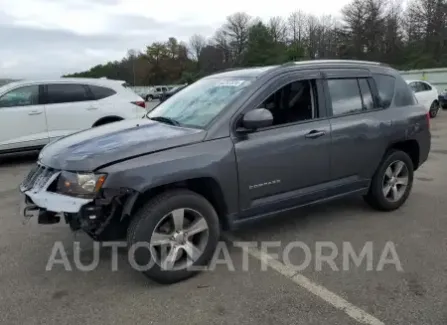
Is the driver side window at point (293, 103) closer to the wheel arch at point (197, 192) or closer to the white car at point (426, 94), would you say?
the wheel arch at point (197, 192)

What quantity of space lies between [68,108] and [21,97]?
90 centimetres

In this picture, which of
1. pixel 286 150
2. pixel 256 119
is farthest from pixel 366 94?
pixel 256 119

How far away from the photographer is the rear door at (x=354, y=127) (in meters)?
4.54

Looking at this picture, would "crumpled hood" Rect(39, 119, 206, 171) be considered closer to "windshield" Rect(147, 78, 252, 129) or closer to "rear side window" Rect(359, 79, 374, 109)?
"windshield" Rect(147, 78, 252, 129)

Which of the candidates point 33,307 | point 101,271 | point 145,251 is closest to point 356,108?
point 145,251

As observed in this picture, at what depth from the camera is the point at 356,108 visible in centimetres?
477

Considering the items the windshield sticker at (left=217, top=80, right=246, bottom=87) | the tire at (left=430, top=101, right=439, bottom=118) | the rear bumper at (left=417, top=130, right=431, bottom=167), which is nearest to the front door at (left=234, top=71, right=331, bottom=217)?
the windshield sticker at (left=217, top=80, right=246, bottom=87)

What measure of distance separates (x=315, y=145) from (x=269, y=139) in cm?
59

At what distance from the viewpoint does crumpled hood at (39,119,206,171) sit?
335 cm

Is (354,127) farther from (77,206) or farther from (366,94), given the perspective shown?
(77,206)

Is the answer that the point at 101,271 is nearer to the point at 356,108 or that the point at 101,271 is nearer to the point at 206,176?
the point at 206,176

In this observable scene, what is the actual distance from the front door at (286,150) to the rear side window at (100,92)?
6.07 metres

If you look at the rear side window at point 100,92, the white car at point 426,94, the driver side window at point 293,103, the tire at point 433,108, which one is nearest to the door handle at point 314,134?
the driver side window at point 293,103

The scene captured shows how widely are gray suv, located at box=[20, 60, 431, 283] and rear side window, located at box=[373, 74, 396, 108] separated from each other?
13 millimetres
